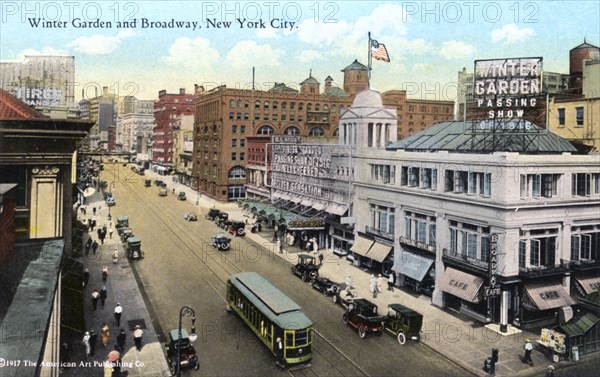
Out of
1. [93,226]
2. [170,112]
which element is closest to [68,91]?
[93,226]

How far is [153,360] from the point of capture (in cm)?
2473

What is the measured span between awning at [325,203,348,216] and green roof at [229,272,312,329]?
57.1ft

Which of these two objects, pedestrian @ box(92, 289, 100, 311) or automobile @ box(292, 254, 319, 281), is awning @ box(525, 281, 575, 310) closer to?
automobile @ box(292, 254, 319, 281)

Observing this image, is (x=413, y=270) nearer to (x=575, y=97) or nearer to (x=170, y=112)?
(x=575, y=97)

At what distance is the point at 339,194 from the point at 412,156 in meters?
12.1

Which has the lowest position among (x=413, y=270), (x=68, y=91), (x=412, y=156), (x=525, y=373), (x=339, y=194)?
(x=525, y=373)

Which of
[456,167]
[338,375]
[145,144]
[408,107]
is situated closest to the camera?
[338,375]

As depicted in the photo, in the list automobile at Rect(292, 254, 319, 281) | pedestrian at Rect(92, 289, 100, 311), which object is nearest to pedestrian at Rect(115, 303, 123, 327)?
pedestrian at Rect(92, 289, 100, 311)

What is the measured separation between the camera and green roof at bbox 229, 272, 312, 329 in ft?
78.6

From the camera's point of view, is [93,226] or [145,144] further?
[145,144]

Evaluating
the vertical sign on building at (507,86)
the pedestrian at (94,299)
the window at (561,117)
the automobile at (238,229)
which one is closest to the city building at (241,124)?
the automobile at (238,229)

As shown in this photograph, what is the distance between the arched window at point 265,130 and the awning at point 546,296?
67.5m

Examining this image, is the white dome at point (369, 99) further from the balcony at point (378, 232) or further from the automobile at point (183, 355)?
the automobile at point (183, 355)

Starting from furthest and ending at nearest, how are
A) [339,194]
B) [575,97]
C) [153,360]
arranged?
[575,97]
[339,194]
[153,360]
